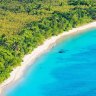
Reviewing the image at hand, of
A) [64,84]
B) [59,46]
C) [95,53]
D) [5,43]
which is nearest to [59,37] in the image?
[59,46]

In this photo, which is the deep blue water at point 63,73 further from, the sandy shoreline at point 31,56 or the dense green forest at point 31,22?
the dense green forest at point 31,22

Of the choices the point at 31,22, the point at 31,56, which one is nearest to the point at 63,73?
the point at 31,56

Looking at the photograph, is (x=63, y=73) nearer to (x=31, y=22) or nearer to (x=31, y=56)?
(x=31, y=56)

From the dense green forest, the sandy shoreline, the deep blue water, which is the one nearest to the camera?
the deep blue water

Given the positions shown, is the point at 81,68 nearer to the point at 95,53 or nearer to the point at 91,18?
the point at 95,53

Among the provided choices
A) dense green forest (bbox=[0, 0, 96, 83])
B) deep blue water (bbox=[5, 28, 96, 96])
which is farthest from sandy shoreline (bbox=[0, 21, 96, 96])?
deep blue water (bbox=[5, 28, 96, 96])

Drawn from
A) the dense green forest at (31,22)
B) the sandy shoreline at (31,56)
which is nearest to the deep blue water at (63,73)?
the sandy shoreline at (31,56)

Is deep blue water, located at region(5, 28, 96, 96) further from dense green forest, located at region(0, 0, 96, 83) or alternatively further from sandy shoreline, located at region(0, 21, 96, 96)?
dense green forest, located at region(0, 0, 96, 83)
